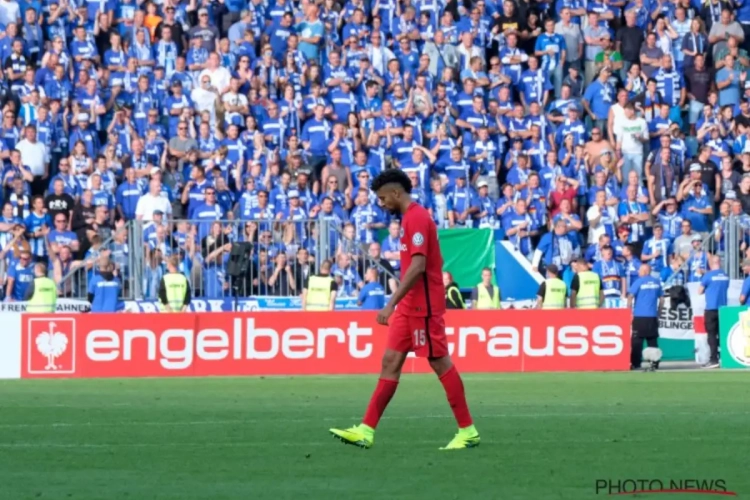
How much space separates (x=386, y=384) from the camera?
40.2 feet

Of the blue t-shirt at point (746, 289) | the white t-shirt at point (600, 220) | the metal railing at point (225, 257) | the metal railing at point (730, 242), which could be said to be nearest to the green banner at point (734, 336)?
the blue t-shirt at point (746, 289)

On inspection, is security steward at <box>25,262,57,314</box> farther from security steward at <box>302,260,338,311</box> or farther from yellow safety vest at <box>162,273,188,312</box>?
security steward at <box>302,260,338,311</box>

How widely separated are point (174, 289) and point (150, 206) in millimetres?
2371

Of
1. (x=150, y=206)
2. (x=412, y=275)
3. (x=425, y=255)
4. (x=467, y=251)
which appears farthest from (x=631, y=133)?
(x=412, y=275)

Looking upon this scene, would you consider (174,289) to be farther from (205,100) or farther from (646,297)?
(646,297)

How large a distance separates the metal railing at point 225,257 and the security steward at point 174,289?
21.3 inches

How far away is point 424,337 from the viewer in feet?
40.1

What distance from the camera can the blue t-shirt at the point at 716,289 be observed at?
2761 centimetres

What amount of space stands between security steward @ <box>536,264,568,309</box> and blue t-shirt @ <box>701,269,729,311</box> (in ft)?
8.63

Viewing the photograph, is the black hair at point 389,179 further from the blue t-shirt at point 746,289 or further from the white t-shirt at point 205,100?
the white t-shirt at point 205,100

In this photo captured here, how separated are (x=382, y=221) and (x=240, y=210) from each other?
2.64m

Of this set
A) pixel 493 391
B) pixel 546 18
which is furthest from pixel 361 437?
pixel 546 18

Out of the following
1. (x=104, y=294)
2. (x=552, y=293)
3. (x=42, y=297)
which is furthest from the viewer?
(x=552, y=293)

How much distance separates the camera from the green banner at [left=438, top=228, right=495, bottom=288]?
29.0 metres
